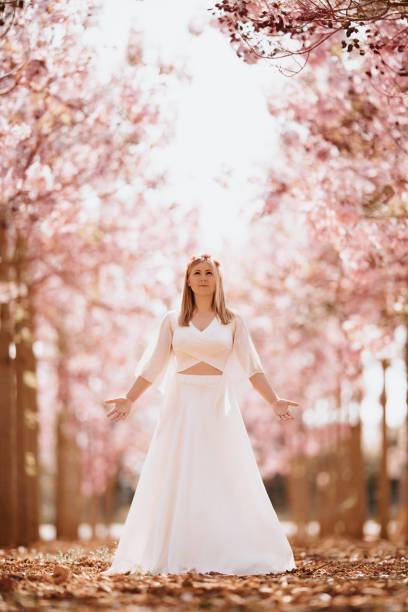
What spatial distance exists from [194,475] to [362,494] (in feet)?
38.8

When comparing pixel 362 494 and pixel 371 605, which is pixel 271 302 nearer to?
pixel 362 494

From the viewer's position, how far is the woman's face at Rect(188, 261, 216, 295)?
261 inches

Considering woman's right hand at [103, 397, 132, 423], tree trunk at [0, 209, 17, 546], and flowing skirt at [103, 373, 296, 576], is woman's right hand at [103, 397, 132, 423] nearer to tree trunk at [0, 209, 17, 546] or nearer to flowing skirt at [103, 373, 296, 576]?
flowing skirt at [103, 373, 296, 576]

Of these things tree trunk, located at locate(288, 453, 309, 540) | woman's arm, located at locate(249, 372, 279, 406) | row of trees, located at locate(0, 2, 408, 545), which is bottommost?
tree trunk, located at locate(288, 453, 309, 540)

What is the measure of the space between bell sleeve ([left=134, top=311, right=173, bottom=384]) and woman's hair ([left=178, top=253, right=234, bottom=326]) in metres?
0.14

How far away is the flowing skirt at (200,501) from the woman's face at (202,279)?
0.71 meters

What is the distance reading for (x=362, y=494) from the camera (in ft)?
56.1

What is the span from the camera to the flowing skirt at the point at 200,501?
5.84 metres

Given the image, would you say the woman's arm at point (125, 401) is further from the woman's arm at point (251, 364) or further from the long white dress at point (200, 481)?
the woman's arm at point (251, 364)

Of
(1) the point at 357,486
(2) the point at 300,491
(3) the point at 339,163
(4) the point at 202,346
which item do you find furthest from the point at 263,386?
(2) the point at 300,491

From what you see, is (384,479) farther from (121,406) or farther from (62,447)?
(121,406)

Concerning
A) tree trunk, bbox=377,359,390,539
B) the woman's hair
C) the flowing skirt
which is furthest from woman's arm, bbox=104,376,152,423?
tree trunk, bbox=377,359,390,539

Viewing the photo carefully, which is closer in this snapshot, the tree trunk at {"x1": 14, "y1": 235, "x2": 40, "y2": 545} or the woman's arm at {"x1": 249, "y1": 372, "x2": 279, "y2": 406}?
the woman's arm at {"x1": 249, "y1": 372, "x2": 279, "y2": 406}

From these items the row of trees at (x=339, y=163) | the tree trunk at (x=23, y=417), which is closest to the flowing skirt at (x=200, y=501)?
the row of trees at (x=339, y=163)
